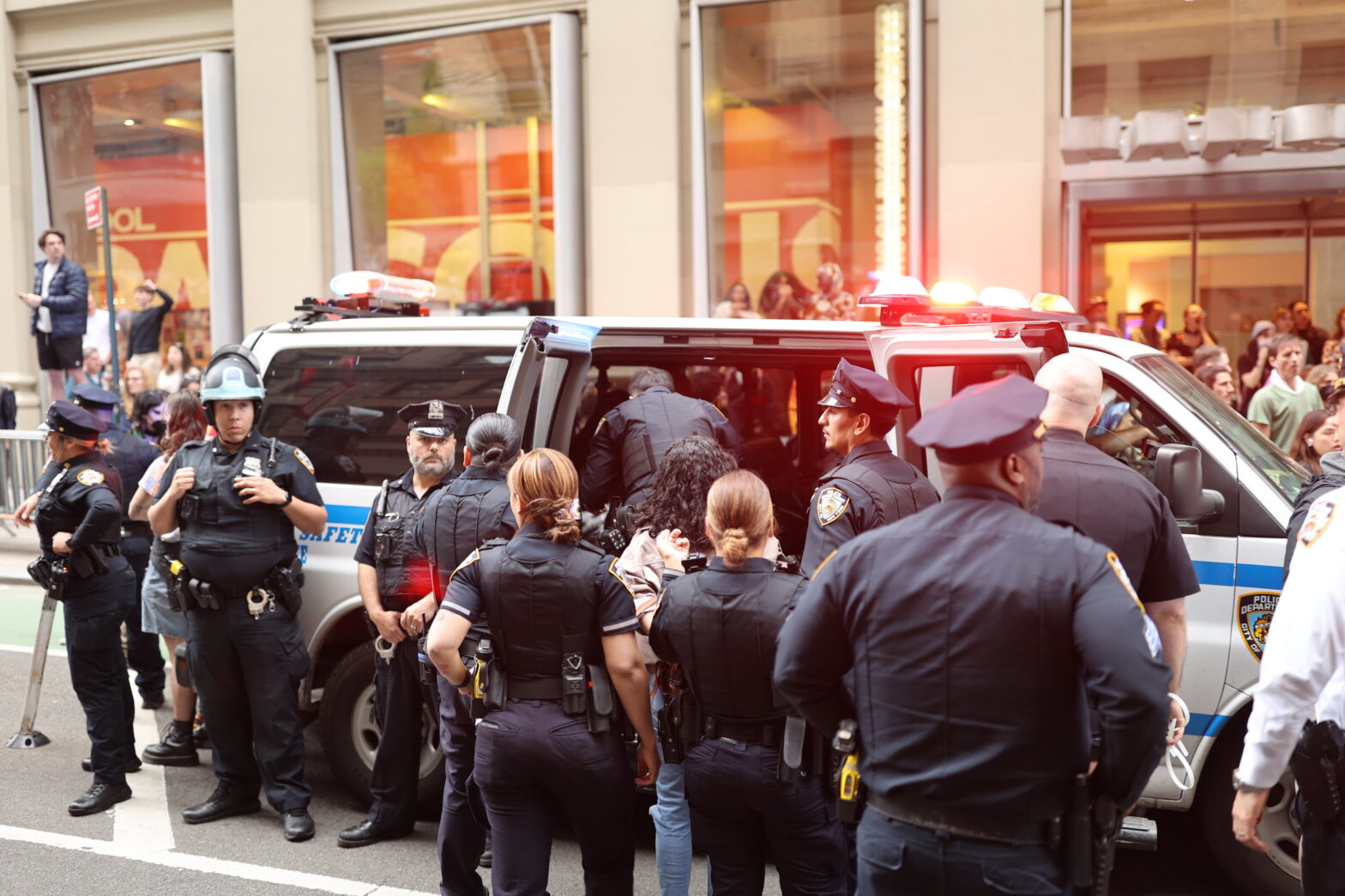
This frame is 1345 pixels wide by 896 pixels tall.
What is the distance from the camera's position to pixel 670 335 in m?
5.36

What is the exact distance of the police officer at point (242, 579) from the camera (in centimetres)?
522

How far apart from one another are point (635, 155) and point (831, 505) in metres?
8.22

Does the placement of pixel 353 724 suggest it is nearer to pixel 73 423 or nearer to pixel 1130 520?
pixel 73 423

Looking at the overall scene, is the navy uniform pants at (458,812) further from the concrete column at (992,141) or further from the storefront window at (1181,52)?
the storefront window at (1181,52)

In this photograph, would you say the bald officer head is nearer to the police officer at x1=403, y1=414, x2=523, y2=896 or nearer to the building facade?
the police officer at x1=403, y1=414, x2=523, y2=896

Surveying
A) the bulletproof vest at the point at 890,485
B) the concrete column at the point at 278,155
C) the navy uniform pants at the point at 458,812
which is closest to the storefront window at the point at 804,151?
the concrete column at the point at 278,155

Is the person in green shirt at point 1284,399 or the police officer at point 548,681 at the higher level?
the person in green shirt at point 1284,399

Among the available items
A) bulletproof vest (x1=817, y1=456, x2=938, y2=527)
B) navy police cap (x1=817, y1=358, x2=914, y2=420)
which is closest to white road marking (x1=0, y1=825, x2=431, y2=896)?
bulletproof vest (x1=817, y1=456, x2=938, y2=527)

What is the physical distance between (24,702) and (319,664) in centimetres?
260

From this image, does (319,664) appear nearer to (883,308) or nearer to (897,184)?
(883,308)

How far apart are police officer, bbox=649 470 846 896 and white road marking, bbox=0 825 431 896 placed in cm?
170

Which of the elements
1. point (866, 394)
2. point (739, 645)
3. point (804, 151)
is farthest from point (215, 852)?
point (804, 151)

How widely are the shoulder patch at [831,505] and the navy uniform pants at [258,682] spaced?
2.64m

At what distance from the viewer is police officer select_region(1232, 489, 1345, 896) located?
102 inches
